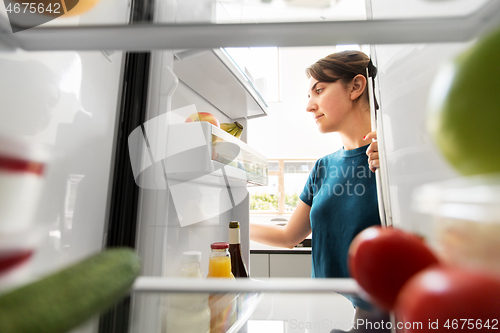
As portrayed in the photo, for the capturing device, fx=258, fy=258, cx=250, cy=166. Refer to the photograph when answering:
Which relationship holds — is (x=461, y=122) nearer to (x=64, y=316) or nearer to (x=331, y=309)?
(x=64, y=316)

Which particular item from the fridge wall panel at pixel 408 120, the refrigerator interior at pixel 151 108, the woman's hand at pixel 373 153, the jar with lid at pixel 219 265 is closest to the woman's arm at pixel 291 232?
the refrigerator interior at pixel 151 108

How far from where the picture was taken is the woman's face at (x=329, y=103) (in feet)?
2.92

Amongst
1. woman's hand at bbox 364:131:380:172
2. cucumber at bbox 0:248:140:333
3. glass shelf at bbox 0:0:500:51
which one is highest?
glass shelf at bbox 0:0:500:51

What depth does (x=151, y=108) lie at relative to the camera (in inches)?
20.9

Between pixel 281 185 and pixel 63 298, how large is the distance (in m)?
2.76

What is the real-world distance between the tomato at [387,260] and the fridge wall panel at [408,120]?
10 centimetres

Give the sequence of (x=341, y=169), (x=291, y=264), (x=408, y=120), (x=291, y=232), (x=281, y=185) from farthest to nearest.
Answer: (x=281, y=185)
(x=291, y=264)
(x=291, y=232)
(x=341, y=169)
(x=408, y=120)

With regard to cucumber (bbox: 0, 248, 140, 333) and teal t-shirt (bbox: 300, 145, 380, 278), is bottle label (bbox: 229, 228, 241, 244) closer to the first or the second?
teal t-shirt (bbox: 300, 145, 380, 278)

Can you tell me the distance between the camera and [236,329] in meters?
0.66

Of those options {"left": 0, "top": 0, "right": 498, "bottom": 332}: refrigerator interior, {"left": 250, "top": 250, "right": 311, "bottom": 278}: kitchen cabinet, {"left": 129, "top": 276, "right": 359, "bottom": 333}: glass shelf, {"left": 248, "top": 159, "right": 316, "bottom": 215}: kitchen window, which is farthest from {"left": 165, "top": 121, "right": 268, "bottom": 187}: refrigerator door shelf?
{"left": 248, "top": 159, "right": 316, "bottom": 215}: kitchen window

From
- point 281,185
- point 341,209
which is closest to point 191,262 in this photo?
point 341,209

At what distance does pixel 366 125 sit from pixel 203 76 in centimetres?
58

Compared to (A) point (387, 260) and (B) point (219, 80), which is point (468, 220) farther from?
(B) point (219, 80)

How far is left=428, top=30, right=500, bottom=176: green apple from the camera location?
3.3 inches
